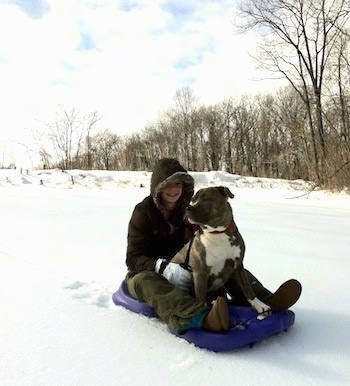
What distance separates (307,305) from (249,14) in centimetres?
1357

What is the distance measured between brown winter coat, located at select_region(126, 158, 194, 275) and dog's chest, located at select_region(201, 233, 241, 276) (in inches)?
17.0

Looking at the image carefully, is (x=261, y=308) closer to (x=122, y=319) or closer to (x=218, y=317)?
(x=218, y=317)

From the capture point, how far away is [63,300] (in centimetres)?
247

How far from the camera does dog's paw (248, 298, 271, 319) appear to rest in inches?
72.4

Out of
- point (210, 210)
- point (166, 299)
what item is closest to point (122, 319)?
point (166, 299)

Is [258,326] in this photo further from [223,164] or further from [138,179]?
[223,164]

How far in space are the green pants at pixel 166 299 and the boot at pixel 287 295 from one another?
0.41 m

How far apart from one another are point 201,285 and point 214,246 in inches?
8.3

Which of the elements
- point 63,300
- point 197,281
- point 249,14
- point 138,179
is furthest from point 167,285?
point 249,14

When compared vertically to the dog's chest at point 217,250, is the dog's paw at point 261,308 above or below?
below

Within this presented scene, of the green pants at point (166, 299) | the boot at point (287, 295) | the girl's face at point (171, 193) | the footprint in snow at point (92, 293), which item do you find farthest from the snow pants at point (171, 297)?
the girl's face at point (171, 193)

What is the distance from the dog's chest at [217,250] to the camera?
1943mm

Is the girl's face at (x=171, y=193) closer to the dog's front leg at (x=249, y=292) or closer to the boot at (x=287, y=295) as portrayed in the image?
the dog's front leg at (x=249, y=292)

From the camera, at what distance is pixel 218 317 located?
5.59ft
